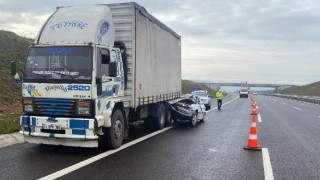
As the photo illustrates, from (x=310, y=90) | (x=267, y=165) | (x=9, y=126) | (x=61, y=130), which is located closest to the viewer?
(x=267, y=165)

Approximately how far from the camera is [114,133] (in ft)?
31.2

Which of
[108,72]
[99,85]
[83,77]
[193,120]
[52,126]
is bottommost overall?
[193,120]

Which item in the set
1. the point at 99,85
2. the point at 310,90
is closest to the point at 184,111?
the point at 99,85

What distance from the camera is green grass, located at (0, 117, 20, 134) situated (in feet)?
37.0

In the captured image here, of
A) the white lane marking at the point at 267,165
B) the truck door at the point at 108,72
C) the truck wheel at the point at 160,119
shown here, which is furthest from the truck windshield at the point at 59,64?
the truck wheel at the point at 160,119

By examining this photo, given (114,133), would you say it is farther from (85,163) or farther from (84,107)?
(85,163)

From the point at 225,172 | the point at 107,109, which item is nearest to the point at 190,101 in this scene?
the point at 107,109

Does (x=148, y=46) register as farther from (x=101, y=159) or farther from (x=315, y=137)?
(x=315, y=137)

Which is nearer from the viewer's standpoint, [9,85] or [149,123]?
[149,123]

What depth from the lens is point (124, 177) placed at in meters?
6.75

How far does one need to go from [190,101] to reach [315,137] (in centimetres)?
564

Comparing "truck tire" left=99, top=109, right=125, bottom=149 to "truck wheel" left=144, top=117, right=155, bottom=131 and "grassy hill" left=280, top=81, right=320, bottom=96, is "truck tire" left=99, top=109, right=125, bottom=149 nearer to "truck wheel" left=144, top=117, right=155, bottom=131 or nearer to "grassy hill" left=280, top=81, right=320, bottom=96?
"truck wheel" left=144, top=117, right=155, bottom=131

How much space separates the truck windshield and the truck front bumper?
932mm

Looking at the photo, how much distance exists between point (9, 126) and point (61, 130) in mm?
4122
